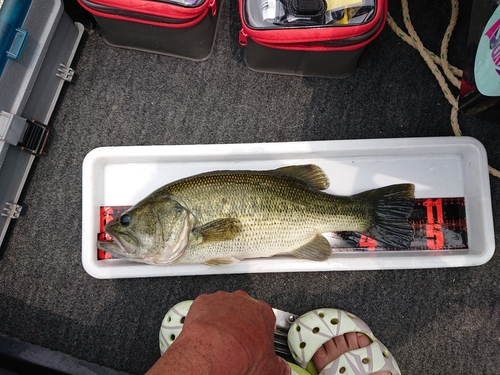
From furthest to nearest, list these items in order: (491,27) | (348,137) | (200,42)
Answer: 1. (348,137)
2. (200,42)
3. (491,27)

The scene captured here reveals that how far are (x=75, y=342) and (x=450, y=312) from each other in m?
1.65

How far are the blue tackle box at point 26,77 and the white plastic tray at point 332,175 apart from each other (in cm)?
29

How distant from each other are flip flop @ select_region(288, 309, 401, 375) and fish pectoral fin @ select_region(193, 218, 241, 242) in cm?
57

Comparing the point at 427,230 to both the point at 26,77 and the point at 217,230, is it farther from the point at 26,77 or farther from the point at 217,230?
the point at 26,77

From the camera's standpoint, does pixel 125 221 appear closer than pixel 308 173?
Yes

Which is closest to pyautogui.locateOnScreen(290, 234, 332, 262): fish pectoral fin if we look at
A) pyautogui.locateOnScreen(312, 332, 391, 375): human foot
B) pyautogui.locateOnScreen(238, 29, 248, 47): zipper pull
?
pyautogui.locateOnScreen(312, 332, 391, 375): human foot

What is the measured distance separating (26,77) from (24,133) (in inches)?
8.7

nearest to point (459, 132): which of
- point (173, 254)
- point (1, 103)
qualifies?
point (173, 254)

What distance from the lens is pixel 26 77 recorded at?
1511 mm

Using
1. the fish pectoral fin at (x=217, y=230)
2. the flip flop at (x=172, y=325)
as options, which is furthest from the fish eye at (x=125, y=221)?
the flip flop at (x=172, y=325)

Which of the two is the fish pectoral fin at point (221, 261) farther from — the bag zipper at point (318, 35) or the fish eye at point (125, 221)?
the bag zipper at point (318, 35)

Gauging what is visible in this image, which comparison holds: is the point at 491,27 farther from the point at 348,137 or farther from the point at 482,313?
the point at 482,313

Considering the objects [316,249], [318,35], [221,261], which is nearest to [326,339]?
[316,249]

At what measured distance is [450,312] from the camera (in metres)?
1.68
